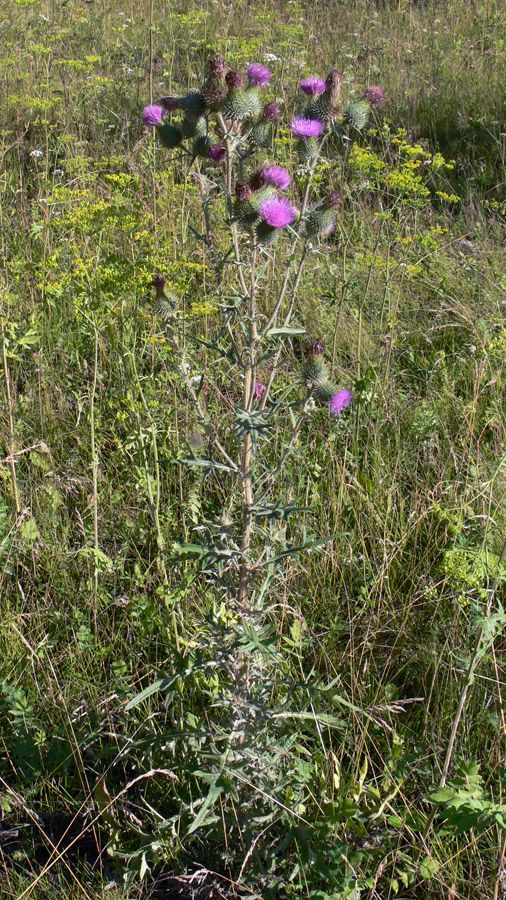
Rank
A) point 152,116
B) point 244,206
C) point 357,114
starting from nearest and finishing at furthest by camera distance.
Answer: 1. point 244,206
2. point 152,116
3. point 357,114

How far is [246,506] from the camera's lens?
1.88 m

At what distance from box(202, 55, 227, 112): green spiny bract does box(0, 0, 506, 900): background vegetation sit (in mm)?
683

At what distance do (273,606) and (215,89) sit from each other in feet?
4.29

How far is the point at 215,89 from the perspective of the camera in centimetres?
182

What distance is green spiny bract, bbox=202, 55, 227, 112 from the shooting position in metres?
1.83

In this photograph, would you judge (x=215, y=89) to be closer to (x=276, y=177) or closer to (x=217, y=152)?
(x=217, y=152)

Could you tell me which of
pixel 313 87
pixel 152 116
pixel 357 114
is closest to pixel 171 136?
pixel 152 116

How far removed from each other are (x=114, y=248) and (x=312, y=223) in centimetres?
240

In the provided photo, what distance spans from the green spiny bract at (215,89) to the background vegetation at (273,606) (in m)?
0.68

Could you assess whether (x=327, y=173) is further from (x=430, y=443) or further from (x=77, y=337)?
(x=430, y=443)

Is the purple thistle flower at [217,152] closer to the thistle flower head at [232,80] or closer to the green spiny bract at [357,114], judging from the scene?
the thistle flower head at [232,80]

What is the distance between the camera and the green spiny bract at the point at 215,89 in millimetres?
1828

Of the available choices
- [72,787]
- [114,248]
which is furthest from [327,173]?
[72,787]

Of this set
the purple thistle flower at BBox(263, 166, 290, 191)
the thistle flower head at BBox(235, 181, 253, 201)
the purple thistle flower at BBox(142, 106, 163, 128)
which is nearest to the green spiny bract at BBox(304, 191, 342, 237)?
the purple thistle flower at BBox(263, 166, 290, 191)
